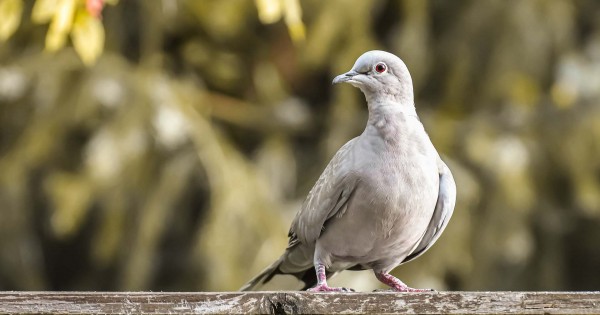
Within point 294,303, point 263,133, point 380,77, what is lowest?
point 294,303

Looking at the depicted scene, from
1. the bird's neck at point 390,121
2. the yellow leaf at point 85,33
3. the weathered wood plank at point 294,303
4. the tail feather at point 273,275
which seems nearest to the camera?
the weathered wood plank at point 294,303

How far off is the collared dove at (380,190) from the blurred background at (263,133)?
3.24 m

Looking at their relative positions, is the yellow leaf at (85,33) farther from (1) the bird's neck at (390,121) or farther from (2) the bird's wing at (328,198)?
(1) the bird's neck at (390,121)

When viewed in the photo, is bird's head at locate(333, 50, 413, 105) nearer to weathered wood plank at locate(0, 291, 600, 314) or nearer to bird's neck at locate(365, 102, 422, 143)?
bird's neck at locate(365, 102, 422, 143)

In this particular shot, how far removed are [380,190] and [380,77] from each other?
32 centimetres

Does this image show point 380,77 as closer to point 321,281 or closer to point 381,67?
point 381,67

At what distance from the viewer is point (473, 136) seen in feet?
22.1

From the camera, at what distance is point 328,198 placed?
9.44 feet

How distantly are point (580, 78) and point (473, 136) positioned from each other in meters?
0.76

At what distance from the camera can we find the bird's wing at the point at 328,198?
282 centimetres

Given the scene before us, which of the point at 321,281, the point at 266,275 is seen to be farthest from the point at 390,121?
the point at 266,275

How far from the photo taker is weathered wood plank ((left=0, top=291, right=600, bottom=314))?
2.20 metres

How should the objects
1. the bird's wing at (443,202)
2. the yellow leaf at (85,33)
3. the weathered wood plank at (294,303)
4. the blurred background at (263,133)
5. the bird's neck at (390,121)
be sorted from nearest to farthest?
the weathered wood plank at (294,303) → the bird's neck at (390,121) → the bird's wing at (443,202) → the yellow leaf at (85,33) → the blurred background at (263,133)

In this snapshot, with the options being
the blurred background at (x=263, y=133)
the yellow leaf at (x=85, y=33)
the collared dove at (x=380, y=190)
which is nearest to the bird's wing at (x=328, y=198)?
the collared dove at (x=380, y=190)
